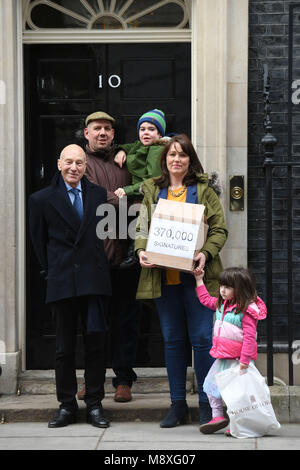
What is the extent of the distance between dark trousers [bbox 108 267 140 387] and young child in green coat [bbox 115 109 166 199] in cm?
63

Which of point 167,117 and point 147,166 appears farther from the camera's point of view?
point 167,117

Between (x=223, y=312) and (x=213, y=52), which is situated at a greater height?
(x=213, y=52)

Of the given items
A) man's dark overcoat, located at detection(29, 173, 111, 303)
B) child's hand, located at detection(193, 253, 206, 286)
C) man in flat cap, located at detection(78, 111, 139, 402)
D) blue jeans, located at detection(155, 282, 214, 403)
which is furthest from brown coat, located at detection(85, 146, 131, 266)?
child's hand, located at detection(193, 253, 206, 286)

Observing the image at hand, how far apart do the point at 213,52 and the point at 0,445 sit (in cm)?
339

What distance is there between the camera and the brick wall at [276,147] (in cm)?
718

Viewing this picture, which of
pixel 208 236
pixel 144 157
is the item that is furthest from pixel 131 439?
pixel 144 157

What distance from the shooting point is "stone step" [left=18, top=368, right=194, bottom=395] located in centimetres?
716

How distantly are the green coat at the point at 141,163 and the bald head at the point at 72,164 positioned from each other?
0.41 metres

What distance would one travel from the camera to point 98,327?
20.2 ft

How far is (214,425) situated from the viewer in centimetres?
592

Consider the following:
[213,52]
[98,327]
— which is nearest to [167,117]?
[213,52]

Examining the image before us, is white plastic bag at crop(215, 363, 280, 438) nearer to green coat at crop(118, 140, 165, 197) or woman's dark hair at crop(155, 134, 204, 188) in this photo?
woman's dark hair at crop(155, 134, 204, 188)
